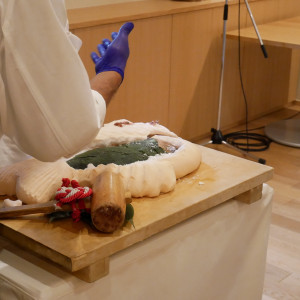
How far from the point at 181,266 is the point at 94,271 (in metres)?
0.33

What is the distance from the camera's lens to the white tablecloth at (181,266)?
1289 mm

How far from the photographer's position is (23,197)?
56.0 inches

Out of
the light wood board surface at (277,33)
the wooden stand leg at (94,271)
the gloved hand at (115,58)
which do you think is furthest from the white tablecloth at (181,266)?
the light wood board surface at (277,33)

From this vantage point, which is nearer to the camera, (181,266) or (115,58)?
(181,266)

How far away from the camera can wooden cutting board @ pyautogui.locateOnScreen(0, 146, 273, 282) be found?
4.11 ft

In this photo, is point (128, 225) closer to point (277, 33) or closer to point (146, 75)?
point (146, 75)

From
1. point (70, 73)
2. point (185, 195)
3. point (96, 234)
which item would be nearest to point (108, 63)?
point (185, 195)

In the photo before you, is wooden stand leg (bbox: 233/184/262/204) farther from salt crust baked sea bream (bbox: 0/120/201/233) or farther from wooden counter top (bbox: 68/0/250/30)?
wooden counter top (bbox: 68/0/250/30)

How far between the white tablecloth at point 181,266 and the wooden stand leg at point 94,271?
2cm

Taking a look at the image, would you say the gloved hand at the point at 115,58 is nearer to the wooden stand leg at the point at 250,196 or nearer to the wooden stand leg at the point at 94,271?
the wooden stand leg at the point at 250,196

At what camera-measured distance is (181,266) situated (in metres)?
1.53

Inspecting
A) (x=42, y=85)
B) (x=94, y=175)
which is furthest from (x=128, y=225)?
(x=42, y=85)

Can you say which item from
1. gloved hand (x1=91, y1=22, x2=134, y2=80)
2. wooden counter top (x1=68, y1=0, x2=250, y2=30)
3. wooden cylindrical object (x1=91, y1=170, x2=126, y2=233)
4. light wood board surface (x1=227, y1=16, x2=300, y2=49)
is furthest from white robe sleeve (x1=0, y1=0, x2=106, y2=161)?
light wood board surface (x1=227, y1=16, x2=300, y2=49)

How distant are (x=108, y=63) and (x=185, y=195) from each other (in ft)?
1.56
